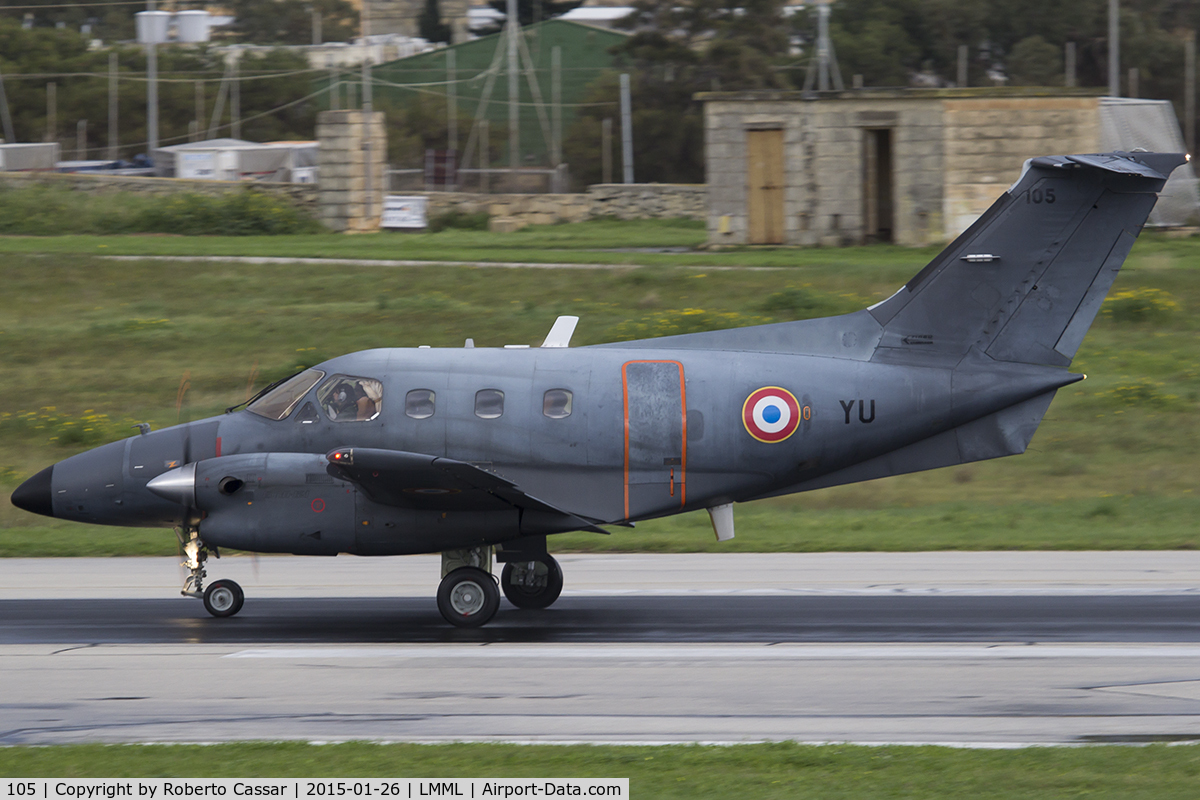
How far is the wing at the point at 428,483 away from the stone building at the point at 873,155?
2445cm

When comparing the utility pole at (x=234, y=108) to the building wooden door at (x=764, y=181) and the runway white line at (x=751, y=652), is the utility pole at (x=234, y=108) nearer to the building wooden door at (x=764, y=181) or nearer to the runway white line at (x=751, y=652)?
the building wooden door at (x=764, y=181)

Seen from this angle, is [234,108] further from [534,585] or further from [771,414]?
[771,414]

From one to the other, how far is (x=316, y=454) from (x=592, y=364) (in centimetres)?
298

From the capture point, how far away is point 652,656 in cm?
1244

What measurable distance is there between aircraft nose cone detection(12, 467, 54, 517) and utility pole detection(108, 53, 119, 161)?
62093 mm

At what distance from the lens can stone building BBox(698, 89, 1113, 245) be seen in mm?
35219

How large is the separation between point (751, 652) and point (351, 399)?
4815mm

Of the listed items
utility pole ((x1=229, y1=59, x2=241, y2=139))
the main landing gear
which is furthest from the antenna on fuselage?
utility pole ((x1=229, y1=59, x2=241, y2=139))

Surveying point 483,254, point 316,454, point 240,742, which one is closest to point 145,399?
point 483,254

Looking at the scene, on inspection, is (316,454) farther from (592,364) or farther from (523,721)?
(523,721)

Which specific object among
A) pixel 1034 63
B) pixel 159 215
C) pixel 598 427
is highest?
pixel 1034 63

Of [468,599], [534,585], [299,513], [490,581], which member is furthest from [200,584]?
[534,585]

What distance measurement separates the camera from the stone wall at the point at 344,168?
1674 inches

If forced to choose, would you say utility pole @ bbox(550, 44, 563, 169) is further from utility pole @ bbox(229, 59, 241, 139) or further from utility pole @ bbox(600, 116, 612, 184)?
utility pole @ bbox(229, 59, 241, 139)
